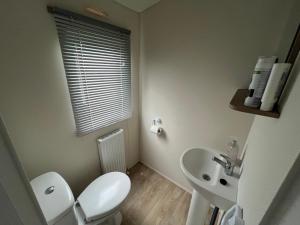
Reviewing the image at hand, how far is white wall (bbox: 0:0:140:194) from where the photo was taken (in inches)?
31.1

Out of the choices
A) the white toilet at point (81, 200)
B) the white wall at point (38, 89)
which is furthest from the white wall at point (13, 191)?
the white wall at point (38, 89)

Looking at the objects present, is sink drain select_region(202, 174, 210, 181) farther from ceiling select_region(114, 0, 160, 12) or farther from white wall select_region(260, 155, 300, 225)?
ceiling select_region(114, 0, 160, 12)

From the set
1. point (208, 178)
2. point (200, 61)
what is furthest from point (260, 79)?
point (208, 178)

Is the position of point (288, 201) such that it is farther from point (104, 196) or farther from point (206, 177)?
point (104, 196)

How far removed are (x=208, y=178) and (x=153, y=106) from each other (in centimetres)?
100

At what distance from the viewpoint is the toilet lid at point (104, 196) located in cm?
103

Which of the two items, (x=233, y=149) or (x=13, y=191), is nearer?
(x=13, y=191)

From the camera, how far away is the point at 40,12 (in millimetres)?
844

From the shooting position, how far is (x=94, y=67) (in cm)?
118

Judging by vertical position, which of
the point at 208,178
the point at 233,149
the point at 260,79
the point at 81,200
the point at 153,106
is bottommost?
the point at 81,200

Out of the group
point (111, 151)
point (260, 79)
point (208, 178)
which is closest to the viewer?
point (260, 79)

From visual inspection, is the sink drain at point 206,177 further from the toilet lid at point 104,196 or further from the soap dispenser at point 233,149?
the toilet lid at point 104,196

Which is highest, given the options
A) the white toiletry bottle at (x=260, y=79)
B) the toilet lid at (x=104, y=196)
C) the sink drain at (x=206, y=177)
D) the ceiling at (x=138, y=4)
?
the ceiling at (x=138, y=4)

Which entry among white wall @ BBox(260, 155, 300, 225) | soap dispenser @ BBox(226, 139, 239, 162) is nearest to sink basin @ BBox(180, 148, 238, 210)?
soap dispenser @ BBox(226, 139, 239, 162)
